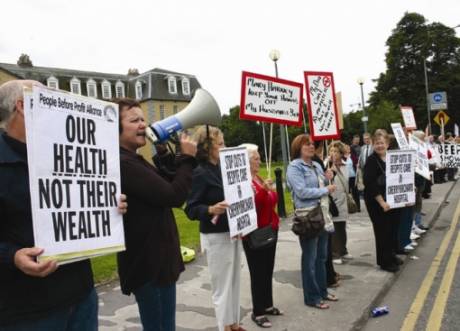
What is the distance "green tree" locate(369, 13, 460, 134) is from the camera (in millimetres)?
45625

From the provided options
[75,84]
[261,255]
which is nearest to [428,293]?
[261,255]

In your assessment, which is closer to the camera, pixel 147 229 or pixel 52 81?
pixel 147 229

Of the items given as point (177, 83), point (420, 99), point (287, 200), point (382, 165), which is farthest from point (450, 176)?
point (177, 83)

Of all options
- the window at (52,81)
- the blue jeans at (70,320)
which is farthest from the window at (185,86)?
the blue jeans at (70,320)

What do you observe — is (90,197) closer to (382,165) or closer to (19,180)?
(19,180)

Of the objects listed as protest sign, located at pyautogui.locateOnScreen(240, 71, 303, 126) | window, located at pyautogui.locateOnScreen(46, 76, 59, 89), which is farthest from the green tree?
protest sign, located at pyautogui.locateOnScreen(240, 71, 303, 126)

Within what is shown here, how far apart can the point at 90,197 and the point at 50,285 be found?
1.48ft

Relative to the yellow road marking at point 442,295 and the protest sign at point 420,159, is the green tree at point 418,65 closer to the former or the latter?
the protest sign at point 420,159

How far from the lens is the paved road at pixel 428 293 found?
13.9 feet

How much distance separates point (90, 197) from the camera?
2164 mm

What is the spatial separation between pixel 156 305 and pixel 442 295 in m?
3.73

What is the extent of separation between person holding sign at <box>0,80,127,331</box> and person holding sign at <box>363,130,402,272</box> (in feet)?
15.3

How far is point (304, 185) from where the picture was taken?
183 inches

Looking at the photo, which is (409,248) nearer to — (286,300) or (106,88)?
(286,300)
